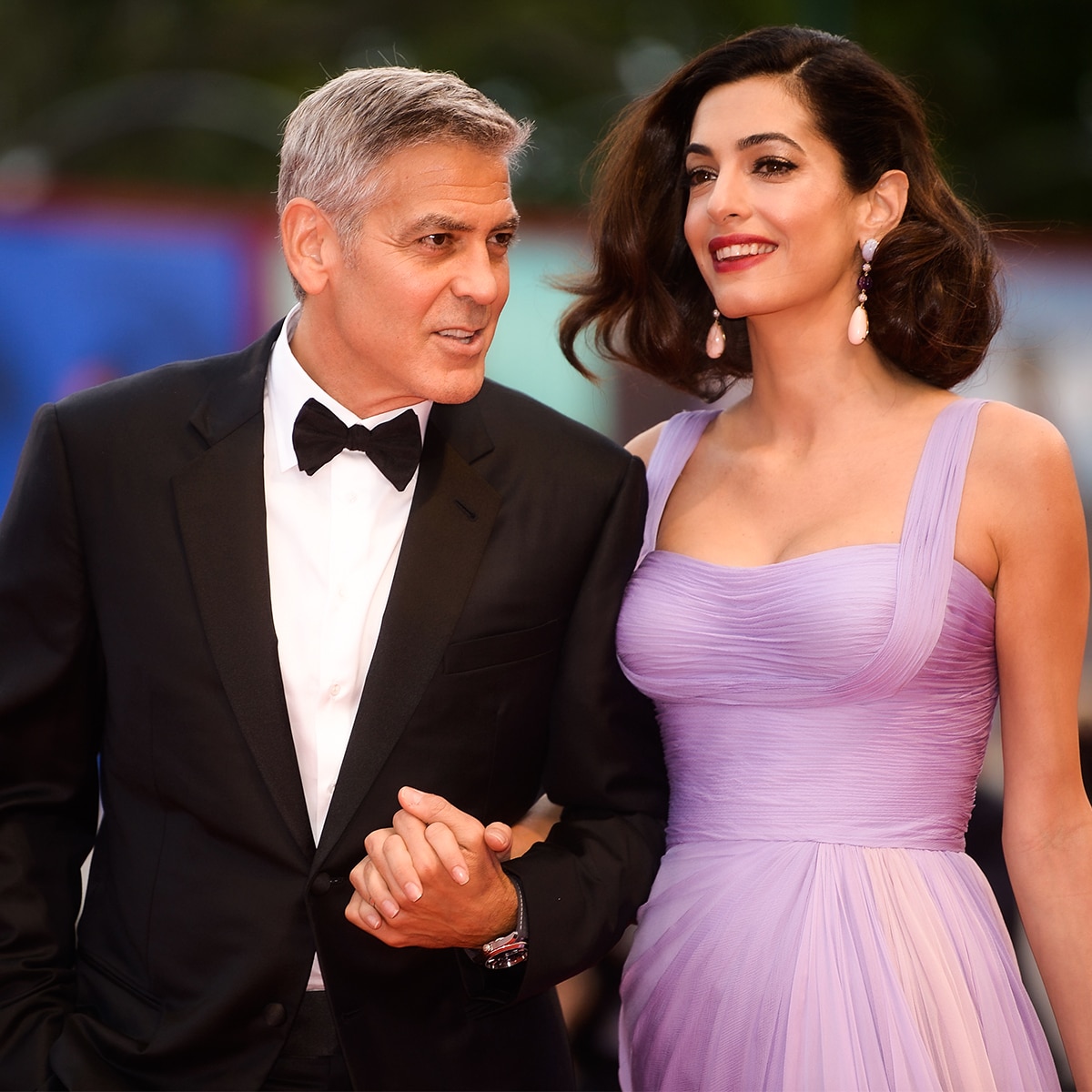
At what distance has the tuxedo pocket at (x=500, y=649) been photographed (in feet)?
7.67

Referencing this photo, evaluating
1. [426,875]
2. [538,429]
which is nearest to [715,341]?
[538,429]

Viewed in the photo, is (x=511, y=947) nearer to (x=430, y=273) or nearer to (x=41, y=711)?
(x=41, y=711)

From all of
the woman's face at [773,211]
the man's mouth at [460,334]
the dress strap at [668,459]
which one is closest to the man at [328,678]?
the man's mouth at [460,334]

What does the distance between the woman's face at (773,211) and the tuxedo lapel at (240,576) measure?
3.17ft

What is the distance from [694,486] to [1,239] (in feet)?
15.0

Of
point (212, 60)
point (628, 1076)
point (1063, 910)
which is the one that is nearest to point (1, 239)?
point (628, 1076)

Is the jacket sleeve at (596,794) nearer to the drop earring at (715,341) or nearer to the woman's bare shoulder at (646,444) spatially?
the woman's bare shoulder at (646,444)

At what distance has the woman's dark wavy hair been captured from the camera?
2812 mm

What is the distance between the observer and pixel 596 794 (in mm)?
2492

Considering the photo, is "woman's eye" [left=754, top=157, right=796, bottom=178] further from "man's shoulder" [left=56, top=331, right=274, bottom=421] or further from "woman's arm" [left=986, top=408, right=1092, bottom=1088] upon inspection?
"man's shoulder" [left=56, top=331, right=274, bottom=421]

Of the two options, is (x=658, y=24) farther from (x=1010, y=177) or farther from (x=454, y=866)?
(x=454, y=866)

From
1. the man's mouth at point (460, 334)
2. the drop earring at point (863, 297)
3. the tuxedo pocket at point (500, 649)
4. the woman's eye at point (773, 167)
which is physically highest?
the woman's eye at point (773, 167)

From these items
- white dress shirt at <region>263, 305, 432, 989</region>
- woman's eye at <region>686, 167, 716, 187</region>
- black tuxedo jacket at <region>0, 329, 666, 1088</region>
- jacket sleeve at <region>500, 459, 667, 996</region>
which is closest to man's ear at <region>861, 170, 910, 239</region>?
woman's eye at <region>686, 167, 716, 187</region>

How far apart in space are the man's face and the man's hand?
2.40 ft
